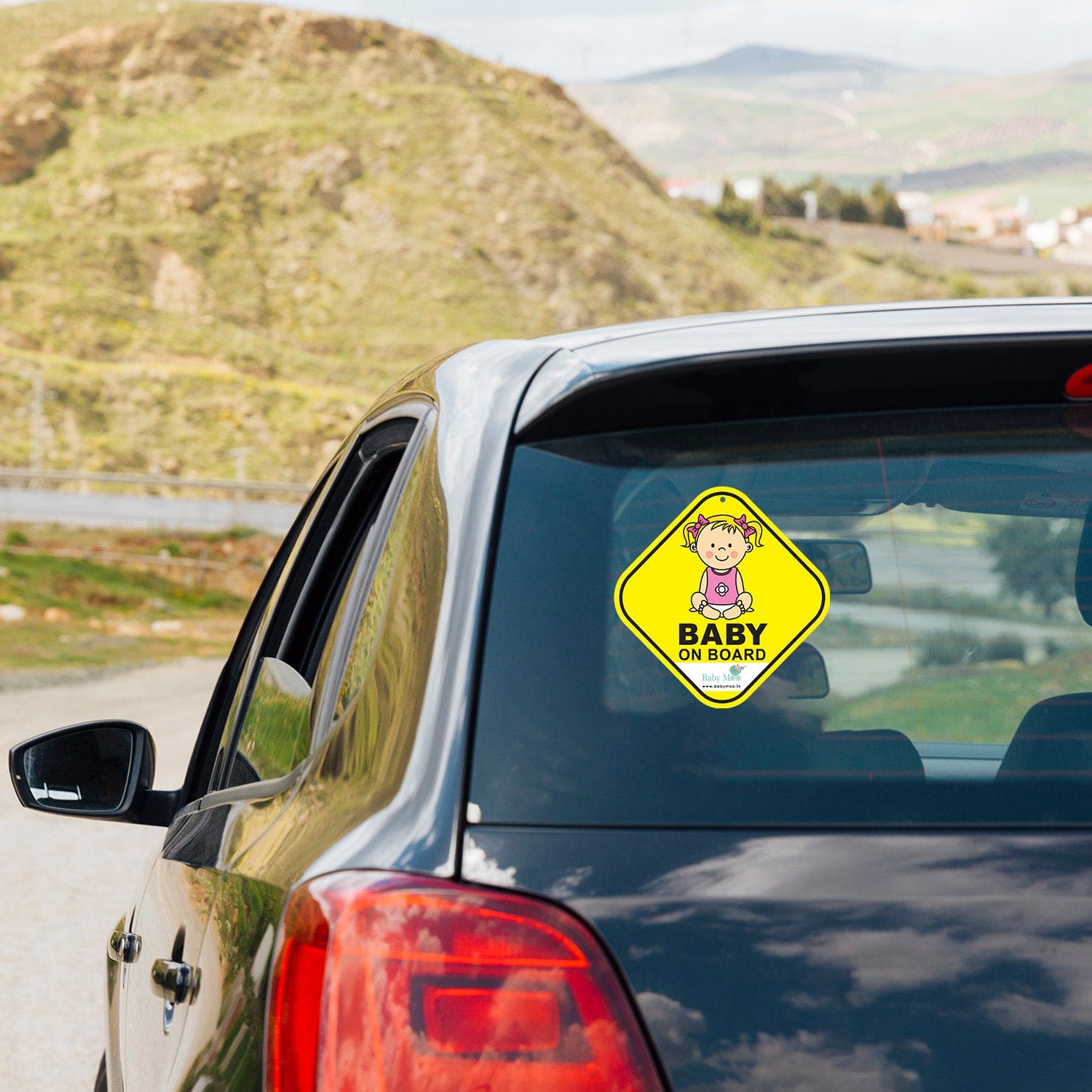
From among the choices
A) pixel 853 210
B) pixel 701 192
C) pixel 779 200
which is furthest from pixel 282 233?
pixel 853 210

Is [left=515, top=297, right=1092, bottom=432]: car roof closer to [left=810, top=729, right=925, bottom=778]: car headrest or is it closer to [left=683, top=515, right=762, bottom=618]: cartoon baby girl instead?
[left=683, top=515, right=762, bottom=618]: cartoon baby girl

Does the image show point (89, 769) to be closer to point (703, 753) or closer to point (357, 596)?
point (357, 596)

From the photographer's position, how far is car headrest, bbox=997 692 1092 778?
4.49ft

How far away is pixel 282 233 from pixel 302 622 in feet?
228

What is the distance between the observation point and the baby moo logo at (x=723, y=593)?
1.38m

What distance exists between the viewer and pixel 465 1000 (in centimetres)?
120

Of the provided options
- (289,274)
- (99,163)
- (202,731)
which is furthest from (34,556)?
(99,163)

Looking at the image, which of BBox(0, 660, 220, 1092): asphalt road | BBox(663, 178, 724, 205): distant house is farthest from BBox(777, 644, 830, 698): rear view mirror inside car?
BBox(663, 178, 724, 205): distant house

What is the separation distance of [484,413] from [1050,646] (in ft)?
2.00

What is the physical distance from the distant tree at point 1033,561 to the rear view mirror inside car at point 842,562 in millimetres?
126

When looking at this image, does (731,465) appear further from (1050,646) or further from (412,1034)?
(412,1034)

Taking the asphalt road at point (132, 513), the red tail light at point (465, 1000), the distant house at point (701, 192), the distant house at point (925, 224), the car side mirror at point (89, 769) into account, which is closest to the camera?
the red tail light at point (465, 1000)

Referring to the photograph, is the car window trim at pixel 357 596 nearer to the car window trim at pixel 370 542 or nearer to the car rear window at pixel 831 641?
the car window trim at pixel 370 542

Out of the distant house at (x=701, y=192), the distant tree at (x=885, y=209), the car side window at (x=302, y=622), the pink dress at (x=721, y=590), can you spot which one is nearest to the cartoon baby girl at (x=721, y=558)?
the pink dress at (x=721, y=590)
